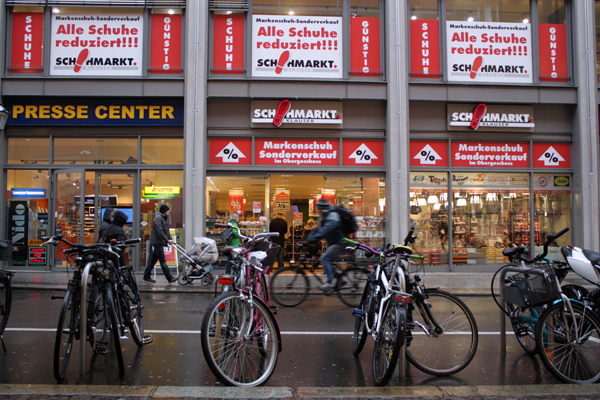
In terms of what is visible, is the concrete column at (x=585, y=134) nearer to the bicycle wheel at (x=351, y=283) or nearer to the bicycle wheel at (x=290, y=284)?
the bicycle wheel at (x=351, y=283)

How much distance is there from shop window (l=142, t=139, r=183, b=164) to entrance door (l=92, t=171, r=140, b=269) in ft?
2.12

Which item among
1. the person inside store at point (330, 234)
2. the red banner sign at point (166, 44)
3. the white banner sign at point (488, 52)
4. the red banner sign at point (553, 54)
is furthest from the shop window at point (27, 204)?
the red banner sign at point (553, 54)

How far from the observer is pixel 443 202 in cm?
1327

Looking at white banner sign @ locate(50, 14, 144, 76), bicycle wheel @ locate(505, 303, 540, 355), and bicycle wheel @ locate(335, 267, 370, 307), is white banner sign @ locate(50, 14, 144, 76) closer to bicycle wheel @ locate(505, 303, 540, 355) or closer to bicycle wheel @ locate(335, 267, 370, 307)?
bicycle wheel @ locate(335, 267, 370, 307)

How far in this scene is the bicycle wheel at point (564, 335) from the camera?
4105 millimetres

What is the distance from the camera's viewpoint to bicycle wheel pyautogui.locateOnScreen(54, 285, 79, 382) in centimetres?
398

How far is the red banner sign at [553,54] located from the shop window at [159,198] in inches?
443

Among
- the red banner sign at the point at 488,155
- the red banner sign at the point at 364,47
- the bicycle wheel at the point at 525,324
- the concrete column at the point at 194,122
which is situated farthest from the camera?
the red banner sign at the point at 488,155

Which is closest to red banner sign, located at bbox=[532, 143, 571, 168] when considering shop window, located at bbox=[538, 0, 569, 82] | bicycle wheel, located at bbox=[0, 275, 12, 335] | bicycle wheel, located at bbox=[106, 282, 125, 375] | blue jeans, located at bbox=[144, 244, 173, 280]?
shop window, located at bbox=[538, 0, 569, 82]

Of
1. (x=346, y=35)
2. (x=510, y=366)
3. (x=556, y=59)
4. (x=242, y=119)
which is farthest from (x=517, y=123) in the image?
(x=510, y=366)

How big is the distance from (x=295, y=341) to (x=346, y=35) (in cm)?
1006

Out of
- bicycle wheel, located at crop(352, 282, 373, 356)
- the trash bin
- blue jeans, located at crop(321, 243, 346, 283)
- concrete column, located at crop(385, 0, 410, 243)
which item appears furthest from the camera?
concrete column, located at crop(385, 0, 410, 243)

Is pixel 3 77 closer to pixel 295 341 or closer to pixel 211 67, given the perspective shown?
pixel 211 67

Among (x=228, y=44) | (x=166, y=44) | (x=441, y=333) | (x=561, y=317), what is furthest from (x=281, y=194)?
(x=561, y=317)
